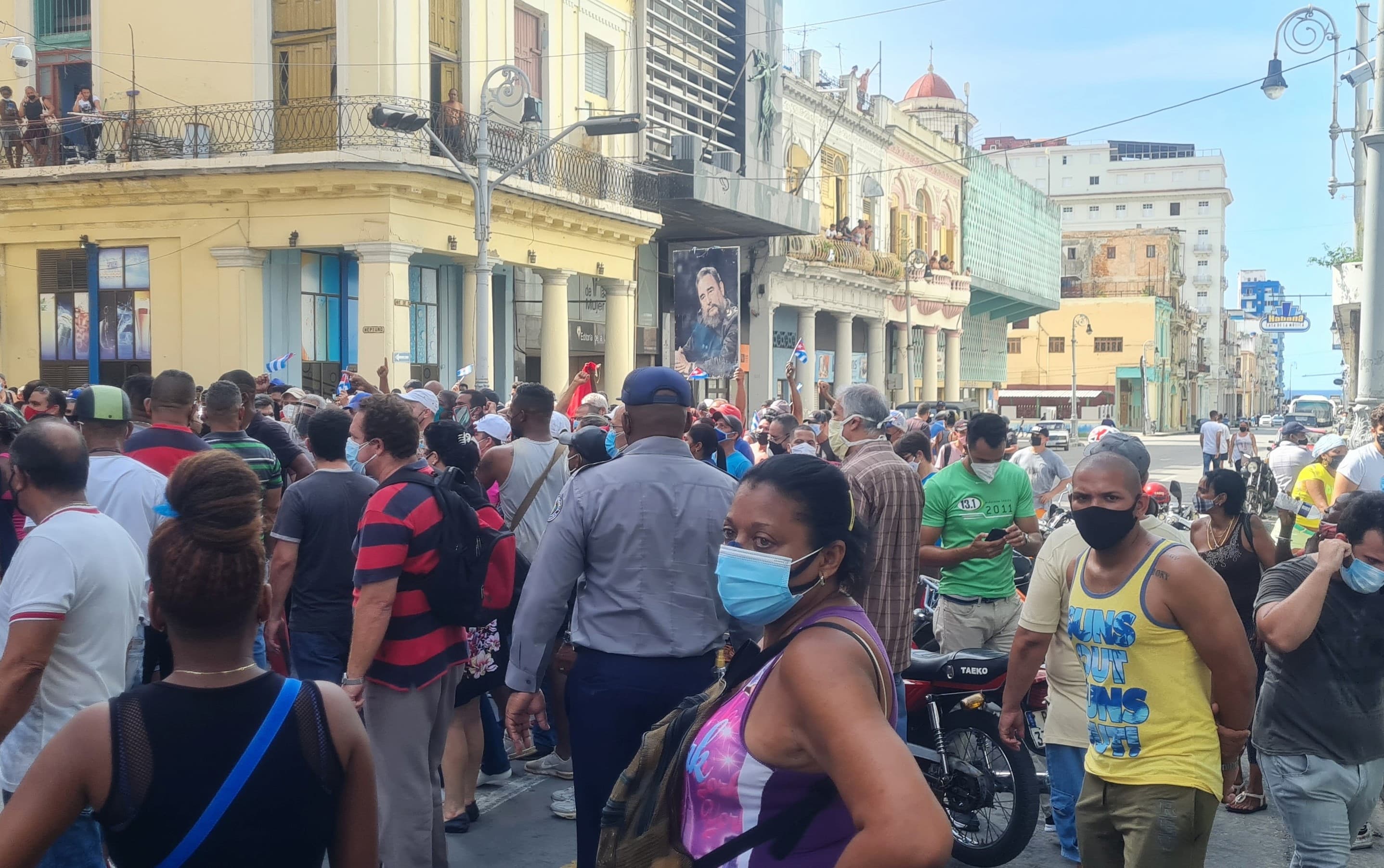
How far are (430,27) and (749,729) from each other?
2007cm

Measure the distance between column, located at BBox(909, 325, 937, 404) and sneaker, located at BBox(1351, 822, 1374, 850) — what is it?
38.9 meters

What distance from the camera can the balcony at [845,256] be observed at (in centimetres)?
3312

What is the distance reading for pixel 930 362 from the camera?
149ft

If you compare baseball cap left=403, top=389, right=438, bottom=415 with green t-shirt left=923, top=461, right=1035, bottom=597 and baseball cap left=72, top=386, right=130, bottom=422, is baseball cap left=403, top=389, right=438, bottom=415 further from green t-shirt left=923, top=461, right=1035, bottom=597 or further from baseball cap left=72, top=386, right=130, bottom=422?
green t-shirt left=923, top=461, right=1035, bottom=597

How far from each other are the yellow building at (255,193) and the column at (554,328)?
4.71 feet

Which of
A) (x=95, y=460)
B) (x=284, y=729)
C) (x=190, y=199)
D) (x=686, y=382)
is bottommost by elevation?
(x=284, y=729)

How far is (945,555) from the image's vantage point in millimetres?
6527

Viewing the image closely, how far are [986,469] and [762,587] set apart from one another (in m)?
4.52

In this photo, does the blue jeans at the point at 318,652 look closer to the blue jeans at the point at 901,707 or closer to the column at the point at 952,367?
the blue jeans at the point at 901,707

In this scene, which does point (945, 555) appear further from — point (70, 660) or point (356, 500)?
point (70, 660)

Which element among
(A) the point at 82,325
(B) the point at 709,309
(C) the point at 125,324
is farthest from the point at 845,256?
(A) the point at 82,325

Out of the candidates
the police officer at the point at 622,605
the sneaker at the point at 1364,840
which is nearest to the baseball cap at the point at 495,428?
the police officer at the point at 622,605

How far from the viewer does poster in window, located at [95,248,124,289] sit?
2041 cm

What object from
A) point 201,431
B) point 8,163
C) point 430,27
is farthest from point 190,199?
point 201,431
